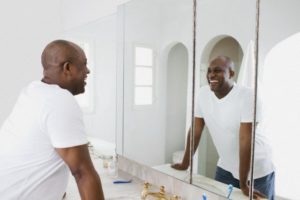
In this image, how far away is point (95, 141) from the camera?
204 cm

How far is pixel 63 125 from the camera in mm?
880

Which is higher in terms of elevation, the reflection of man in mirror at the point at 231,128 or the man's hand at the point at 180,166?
the reflection of man in mirror at the point at 231,128

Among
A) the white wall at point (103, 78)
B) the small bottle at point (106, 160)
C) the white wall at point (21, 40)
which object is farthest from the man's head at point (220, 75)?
the white wall at point (21, 40)

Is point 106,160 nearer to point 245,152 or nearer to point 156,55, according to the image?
point 156,55

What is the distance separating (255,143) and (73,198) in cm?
92

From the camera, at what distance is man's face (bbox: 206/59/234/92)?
3.81 ft

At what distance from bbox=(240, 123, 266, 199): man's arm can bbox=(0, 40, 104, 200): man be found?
519 millimetres

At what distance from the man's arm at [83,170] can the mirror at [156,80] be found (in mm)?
538

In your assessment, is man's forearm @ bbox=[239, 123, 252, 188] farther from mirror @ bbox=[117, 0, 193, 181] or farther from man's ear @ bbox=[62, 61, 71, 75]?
man's ear @ bbox=[62, 61, 71, 75]

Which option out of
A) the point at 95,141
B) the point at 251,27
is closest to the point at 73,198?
the point at 95,141

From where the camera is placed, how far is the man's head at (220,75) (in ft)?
3.76

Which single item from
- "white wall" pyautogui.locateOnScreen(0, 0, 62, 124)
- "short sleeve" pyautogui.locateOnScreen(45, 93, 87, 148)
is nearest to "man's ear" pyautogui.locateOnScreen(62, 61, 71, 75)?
"short sleeve" pyautogui.locateOnScreen(45, 93, 87, 148)

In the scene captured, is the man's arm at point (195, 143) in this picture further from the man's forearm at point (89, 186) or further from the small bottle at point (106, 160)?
the small bottle at point (106, 160)

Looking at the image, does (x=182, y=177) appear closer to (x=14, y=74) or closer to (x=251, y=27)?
(x=251, y=27)
